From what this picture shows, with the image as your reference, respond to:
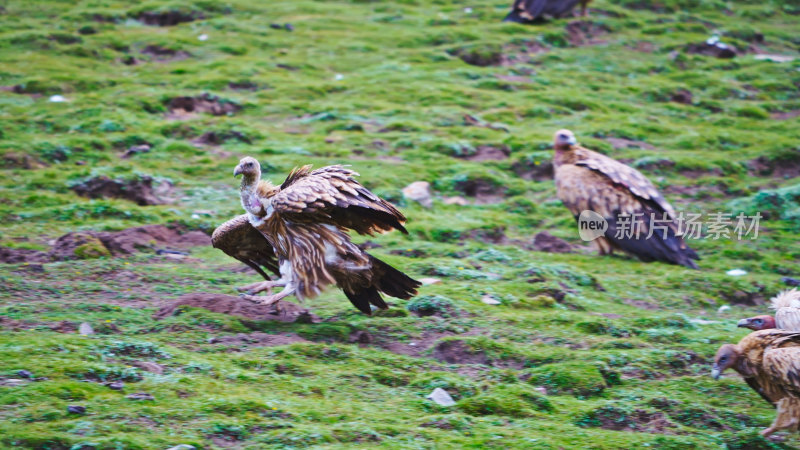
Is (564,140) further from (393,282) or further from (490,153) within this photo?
(393,282)

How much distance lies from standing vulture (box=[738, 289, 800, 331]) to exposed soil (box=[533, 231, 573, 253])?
385cm

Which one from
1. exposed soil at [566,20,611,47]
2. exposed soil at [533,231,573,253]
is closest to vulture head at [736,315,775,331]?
exposed soil at [533,231,573,253]

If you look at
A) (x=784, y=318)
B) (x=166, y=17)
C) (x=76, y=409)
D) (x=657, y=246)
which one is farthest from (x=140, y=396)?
(x=166, y=17)

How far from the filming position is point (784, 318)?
21.8 ft

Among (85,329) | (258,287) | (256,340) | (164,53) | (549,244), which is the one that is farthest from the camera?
(164,53)

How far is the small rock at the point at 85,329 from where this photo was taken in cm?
657

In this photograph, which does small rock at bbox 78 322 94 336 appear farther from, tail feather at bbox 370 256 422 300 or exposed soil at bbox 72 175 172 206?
exposed soil at bbox 72 175 172 206

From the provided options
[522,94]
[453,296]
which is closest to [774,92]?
[522,94]

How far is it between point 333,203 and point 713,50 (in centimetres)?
1578

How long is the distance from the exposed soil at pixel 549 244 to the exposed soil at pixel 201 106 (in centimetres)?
672

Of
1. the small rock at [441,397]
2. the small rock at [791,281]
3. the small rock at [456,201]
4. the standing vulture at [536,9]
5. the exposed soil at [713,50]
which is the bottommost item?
the small rock at [791,281]

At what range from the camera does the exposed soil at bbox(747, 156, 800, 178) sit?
13.7 metres

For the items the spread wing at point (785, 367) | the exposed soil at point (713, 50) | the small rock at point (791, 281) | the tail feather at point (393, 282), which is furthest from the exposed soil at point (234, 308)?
the exposed soil at point (713, 50)

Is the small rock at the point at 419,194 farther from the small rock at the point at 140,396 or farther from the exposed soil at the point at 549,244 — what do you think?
the small rock at the point at 140,396
